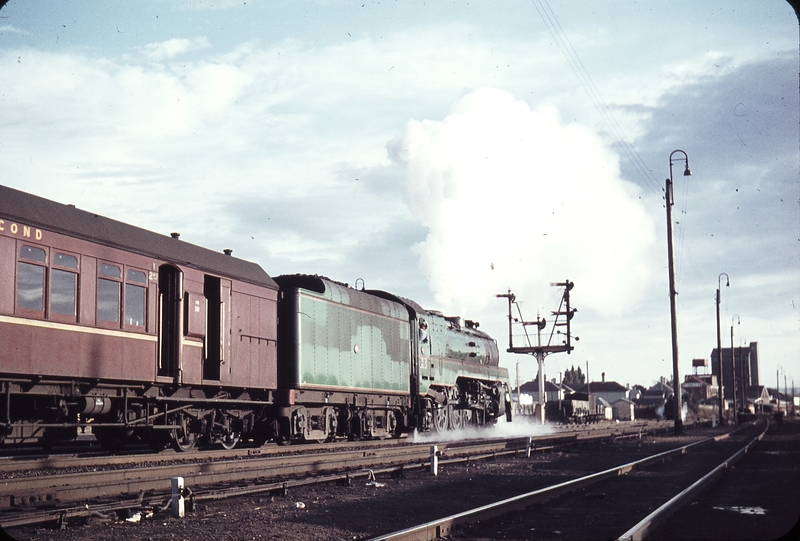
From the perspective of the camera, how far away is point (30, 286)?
13484 mm

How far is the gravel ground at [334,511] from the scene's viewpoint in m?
9.62

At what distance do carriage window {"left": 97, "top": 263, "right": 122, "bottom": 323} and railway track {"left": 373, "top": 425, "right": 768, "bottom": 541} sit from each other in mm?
7956

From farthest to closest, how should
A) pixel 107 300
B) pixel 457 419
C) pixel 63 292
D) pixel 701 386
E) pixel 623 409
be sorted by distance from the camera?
pixel 701 386
pixel 623 409
pixel 457 419
pixel 107 300
pixel 63 292

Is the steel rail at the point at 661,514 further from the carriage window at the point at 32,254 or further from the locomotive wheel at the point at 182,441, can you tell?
the locomotive wheel at the point at 182,441

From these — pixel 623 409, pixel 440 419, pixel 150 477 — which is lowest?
pixel 623 409

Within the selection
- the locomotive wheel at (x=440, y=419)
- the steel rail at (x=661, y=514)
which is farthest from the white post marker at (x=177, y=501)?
the locomotive wheel at (x=440, y=419)

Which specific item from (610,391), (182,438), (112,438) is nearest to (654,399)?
(610,391)

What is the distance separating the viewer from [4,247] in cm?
1298

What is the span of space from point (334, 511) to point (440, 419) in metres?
20.0

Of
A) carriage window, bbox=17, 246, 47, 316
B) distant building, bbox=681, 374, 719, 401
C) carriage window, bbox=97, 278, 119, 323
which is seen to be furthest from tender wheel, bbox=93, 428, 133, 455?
distant building, bbox=681, 374, 719, 401

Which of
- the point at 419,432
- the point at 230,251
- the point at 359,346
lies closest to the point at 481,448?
the point at 359,346

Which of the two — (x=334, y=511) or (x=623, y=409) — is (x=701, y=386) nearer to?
(x=623, y=409)

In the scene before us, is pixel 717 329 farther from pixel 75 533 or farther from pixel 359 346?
pixel 75 533

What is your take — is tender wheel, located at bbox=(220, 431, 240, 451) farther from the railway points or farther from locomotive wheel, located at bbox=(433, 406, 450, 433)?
locomotive wheel, located at bbox=(433, 406, 450, 433)
